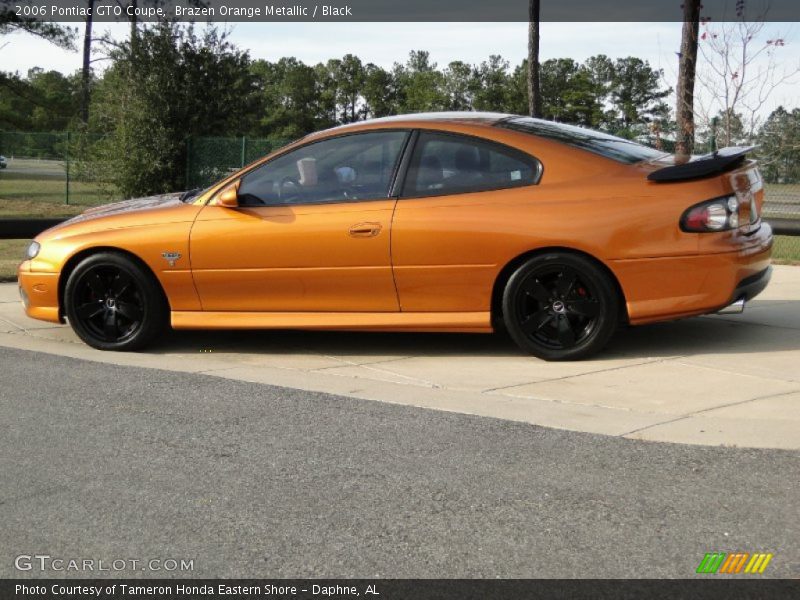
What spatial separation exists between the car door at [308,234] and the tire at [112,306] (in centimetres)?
39

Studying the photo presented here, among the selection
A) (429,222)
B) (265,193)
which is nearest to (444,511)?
(429,222)

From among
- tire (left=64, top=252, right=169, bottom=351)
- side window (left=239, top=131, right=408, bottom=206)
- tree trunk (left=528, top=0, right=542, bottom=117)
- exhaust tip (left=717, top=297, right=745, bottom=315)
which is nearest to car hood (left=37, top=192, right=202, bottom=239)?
tire (left=64, top=252, right=169, bottom=351)

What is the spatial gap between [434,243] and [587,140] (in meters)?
1.29

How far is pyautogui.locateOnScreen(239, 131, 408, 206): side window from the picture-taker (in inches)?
289

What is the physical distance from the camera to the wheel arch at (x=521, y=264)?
687 cm

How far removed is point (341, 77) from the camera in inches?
4003

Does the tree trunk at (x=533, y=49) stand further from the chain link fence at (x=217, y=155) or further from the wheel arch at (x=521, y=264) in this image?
the wheel arch at (x=521, y=264)

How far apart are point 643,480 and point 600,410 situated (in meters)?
1.20

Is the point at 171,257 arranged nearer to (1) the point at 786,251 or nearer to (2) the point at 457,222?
(2) the point at 457,222
